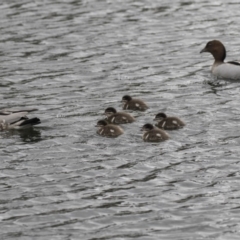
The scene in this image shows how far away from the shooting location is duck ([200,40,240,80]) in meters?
20.5

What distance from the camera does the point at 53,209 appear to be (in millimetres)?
12914

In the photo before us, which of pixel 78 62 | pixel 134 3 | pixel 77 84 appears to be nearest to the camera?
pixel 77 84

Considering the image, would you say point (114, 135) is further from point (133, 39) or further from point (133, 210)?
point (133, 39)

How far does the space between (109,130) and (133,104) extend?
66.3 inches

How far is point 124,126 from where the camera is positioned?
1683cm

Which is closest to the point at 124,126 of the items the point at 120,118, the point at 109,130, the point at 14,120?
the point at 120,118

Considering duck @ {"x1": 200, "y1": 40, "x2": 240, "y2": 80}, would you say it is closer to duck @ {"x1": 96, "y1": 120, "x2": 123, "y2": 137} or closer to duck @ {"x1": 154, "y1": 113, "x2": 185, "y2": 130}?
duck @ {"x1": 154, "y1": 113, "x2": 185, "y2": 130}

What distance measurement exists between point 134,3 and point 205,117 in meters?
10.7

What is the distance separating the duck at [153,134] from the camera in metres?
15.6

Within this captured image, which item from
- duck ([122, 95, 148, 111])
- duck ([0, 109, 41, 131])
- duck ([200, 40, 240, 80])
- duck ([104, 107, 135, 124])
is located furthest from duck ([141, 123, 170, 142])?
duck ([200, 40, 240, 80])

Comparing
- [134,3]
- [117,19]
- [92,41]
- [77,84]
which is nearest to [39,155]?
[77,84]

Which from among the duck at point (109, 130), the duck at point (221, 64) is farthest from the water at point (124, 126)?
the duck at point (221, 64)

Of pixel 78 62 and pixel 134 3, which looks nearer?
pixel 78 62

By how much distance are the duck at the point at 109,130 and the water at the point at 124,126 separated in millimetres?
114
